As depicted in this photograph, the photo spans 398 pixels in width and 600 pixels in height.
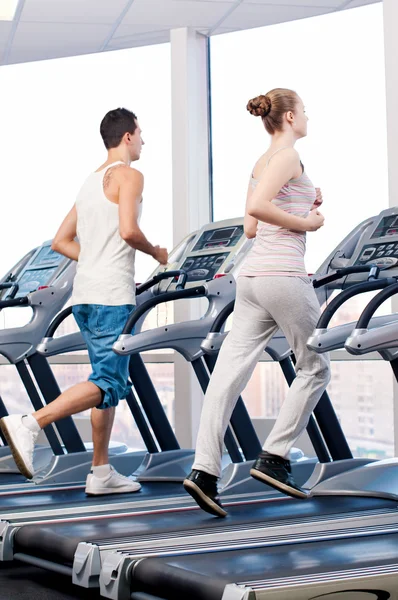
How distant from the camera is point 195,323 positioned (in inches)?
175

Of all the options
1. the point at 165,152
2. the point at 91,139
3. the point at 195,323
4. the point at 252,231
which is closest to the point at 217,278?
the point at 195,323

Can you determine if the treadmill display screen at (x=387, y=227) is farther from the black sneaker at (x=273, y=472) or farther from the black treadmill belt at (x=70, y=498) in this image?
the black treadmill belt at (x=70, y=498)

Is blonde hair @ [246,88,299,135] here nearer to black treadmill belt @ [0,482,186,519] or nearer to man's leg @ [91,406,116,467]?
man's leg @ [91,406,116,467]

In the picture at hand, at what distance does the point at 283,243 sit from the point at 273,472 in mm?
796

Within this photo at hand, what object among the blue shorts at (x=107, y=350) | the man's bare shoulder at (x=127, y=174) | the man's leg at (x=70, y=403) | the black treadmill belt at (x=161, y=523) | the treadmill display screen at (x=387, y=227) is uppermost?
the man's bare shoulder at (x=127, y=174)

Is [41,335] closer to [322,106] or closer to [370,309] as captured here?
[322,106]

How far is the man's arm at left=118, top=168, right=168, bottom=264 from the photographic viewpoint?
392 cm

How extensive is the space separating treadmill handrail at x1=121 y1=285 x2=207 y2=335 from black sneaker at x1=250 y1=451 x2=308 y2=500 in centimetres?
103

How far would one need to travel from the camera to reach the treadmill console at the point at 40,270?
519cm

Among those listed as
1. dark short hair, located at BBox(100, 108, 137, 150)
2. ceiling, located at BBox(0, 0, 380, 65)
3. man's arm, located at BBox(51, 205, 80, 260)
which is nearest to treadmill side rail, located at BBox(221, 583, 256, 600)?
man's arm, located at BBox(51, 205, 80, 260)

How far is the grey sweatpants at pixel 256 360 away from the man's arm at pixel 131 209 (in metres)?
0.82

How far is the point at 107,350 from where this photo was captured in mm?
4031

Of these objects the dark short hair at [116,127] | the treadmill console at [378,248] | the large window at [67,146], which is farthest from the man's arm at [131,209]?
the large window at [67,146]

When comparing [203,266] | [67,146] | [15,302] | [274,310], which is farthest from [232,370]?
[67,146]
